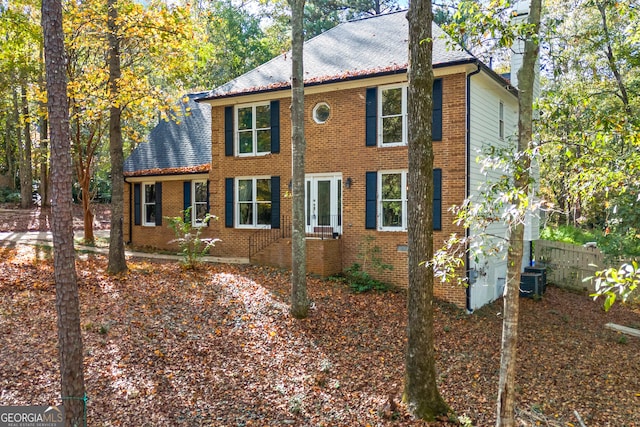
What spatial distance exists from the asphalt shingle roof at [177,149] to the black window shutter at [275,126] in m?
3.00

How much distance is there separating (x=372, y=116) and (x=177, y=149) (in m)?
9.03

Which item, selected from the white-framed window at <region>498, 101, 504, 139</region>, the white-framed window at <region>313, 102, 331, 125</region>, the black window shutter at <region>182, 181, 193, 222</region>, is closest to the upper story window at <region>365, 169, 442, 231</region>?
the white-framed window at <region>313, 102, 331, 125</region>

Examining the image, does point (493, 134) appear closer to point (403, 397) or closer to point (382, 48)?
point (382, 48)

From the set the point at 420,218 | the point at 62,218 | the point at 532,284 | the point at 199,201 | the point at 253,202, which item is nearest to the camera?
the point at 62,218

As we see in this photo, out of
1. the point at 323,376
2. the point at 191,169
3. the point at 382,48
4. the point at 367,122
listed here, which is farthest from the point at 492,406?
the point at 191,169

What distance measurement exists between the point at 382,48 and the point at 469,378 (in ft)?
31.9

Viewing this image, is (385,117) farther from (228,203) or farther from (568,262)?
(568,262)

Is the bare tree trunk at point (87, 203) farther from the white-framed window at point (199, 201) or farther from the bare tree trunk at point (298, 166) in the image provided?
the bare tree trunk at point (298, 166)

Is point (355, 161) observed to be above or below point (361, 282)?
above

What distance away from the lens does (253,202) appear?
14922mm

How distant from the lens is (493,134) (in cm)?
1349

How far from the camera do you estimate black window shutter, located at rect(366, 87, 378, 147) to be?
41.5 feet

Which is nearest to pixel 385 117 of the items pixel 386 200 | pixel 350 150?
pixel 350 150

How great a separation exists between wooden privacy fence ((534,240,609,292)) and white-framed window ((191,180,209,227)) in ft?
43.2
